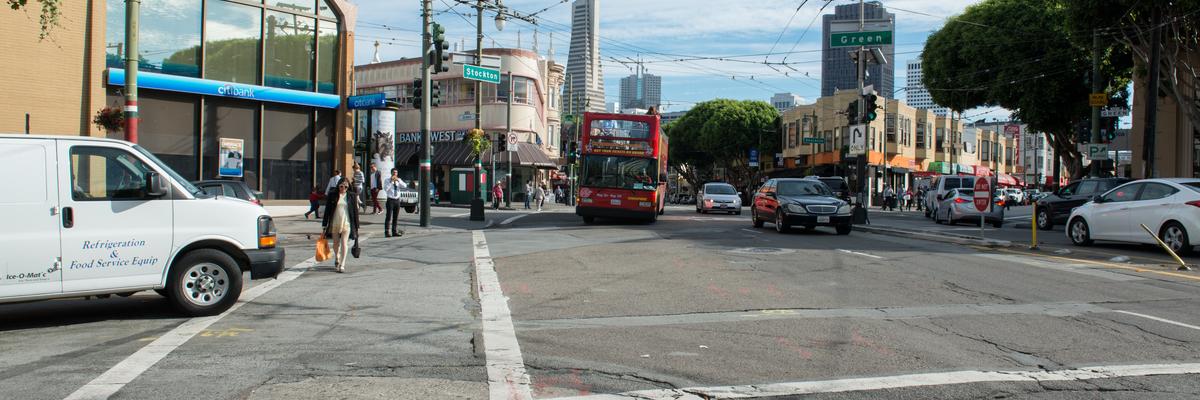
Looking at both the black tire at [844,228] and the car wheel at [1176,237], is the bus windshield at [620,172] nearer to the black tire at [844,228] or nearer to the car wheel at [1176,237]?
the black tire at [844,228]

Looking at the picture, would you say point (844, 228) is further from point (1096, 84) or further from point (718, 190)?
point (718, 190)

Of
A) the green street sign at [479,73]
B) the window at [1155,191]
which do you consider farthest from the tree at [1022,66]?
the green street sign at [479,73]

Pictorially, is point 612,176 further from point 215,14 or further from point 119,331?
point 119,331

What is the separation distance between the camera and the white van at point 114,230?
707 centimetres

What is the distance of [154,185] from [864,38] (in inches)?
847

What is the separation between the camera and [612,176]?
23531mm

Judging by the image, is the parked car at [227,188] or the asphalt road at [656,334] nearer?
the asphalt road at [656,334]

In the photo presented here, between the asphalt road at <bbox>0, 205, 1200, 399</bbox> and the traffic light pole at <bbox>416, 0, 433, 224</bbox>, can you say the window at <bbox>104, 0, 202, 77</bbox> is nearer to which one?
the traffic light pole at <bbox>416, 0, 433, 224</bbox>

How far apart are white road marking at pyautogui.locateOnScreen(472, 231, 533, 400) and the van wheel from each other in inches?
99.0

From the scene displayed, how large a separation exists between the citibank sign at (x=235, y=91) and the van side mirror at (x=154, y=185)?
19153mm

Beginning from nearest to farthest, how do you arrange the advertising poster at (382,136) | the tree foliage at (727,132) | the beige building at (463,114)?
the advertising poster at (382,136), the beige building at (463,114), the tree foliage at (727,132)

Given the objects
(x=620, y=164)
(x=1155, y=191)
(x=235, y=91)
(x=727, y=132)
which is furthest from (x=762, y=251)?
(x=727, y=132)

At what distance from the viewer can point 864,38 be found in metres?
24.6

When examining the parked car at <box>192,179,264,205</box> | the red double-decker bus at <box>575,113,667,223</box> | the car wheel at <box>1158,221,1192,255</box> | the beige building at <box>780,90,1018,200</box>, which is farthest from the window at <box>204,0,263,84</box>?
the beige building at <box>780,90,1018,200</box>
